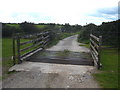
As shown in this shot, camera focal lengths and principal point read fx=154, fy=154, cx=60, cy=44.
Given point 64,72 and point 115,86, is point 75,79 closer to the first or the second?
point 64,72

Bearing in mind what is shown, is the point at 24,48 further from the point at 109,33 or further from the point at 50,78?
the point at 109,33

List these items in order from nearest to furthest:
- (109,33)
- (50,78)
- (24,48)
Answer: (50,78) < (24,48) < (109,33)

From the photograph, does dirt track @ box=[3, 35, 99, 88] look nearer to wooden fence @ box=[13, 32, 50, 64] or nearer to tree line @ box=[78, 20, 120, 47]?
wooden fence @ box=[13, 32, 50, 64]

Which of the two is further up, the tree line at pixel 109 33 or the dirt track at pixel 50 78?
the tree line at pixel 109 33

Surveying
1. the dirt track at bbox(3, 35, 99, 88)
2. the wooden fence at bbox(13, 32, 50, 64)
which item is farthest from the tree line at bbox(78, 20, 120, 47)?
the dirt track at bbox(3, 35, 99, 88)

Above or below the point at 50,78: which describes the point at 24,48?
above

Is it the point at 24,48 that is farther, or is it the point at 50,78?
the point at 24,48

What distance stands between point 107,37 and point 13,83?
23.9 ft

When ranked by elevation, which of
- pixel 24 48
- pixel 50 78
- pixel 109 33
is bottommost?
pixel 50 78

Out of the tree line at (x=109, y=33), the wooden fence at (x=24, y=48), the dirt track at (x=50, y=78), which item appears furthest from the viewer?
the tree line at (x=109, y=33)

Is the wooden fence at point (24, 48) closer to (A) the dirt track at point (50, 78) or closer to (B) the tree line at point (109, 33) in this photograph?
(A) the dirt track at point (50, 78)

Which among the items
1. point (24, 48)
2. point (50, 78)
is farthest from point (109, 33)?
point (50, 78)

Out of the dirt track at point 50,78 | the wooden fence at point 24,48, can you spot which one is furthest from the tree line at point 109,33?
the dirt track at point 50,78

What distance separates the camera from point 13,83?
3969mm
